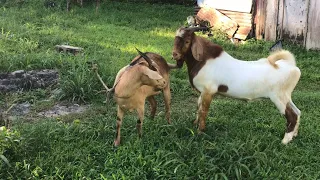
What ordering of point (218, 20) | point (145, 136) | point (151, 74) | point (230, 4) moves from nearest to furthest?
point (151, 74) → point (145, 136) → point (218, 20) → point (230, 4)

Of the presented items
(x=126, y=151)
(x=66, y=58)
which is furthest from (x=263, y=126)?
(x=66, y=58)

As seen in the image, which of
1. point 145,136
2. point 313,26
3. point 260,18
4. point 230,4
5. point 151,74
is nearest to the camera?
point 151,74

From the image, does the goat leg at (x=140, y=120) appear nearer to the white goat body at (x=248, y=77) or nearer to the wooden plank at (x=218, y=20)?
the white goat body at (x=248, y=77)

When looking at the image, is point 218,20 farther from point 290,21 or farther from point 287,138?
point 287,138

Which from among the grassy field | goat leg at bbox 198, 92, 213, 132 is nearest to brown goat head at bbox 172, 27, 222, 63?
goat leg at bbox 198, 92, 213, 132

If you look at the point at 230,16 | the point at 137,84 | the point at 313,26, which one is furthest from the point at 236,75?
the point at 230,16

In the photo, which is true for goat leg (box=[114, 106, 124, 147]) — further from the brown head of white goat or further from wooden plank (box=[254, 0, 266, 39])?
wooden plank (box=[254, 0, 266, 39])

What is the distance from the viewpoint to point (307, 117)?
250 inches

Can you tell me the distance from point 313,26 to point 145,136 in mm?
6996

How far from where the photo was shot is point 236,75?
5.28 metres

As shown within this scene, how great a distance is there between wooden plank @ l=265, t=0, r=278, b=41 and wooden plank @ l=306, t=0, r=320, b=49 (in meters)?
0.87

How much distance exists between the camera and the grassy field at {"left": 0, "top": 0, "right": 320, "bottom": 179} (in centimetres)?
457

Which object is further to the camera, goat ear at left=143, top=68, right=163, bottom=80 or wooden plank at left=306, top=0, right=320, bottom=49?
wooden plank at left=306, top=0, right=320, bottom=49

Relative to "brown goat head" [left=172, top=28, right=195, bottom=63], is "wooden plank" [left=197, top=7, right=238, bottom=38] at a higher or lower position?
lower
